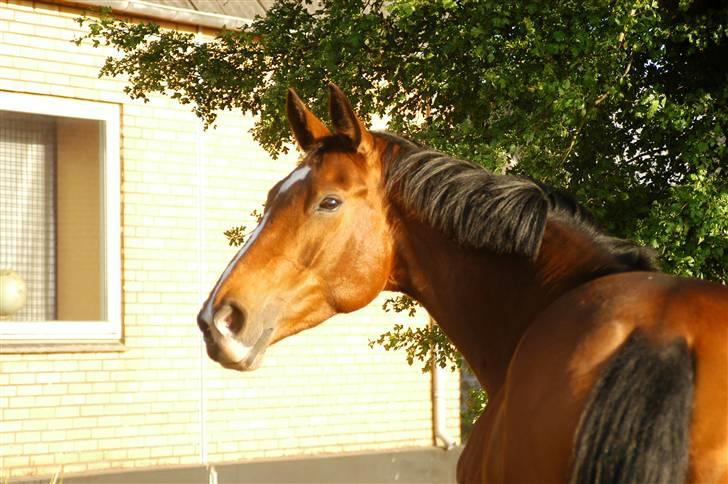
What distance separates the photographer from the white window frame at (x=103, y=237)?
8.59 m

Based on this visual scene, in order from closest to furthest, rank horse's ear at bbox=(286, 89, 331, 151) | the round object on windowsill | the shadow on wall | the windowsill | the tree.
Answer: horse's ear at bbox=(286, 89, 331, 151) < the tree < the windowsill < the round object on windowsill < the shadow on wall

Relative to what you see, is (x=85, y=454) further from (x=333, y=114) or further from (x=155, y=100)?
(x=333, y=114)

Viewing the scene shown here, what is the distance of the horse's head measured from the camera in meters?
3.28

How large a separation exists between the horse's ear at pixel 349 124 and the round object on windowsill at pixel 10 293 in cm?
572

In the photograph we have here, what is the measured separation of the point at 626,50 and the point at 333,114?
2.70 m

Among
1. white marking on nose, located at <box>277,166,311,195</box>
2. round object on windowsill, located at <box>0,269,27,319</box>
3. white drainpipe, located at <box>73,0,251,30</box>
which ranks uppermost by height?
white drainpipe, located at <box>73,0,251,30</box>

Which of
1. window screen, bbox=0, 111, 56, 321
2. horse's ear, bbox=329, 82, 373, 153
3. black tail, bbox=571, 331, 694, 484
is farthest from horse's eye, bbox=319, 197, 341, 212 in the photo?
window screen, bbox=0, 111, 56, 321

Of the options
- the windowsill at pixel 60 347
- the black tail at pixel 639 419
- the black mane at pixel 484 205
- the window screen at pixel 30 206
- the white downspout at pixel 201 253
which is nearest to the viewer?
the black tail at pixel 639 419

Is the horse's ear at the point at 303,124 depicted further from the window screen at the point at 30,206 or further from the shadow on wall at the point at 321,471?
the window screen at the point at 30,206

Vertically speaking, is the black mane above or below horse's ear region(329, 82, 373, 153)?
below

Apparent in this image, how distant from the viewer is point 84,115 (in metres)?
8.93

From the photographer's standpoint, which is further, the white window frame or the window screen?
the window screen

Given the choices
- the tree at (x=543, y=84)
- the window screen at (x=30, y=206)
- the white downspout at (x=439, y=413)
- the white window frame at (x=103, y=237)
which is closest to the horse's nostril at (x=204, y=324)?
the tree at (x=543, y=84)

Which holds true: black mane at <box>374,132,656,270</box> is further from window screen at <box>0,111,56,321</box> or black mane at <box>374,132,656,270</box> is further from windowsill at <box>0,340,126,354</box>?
window screen at <box>0,111,56,321</box>
